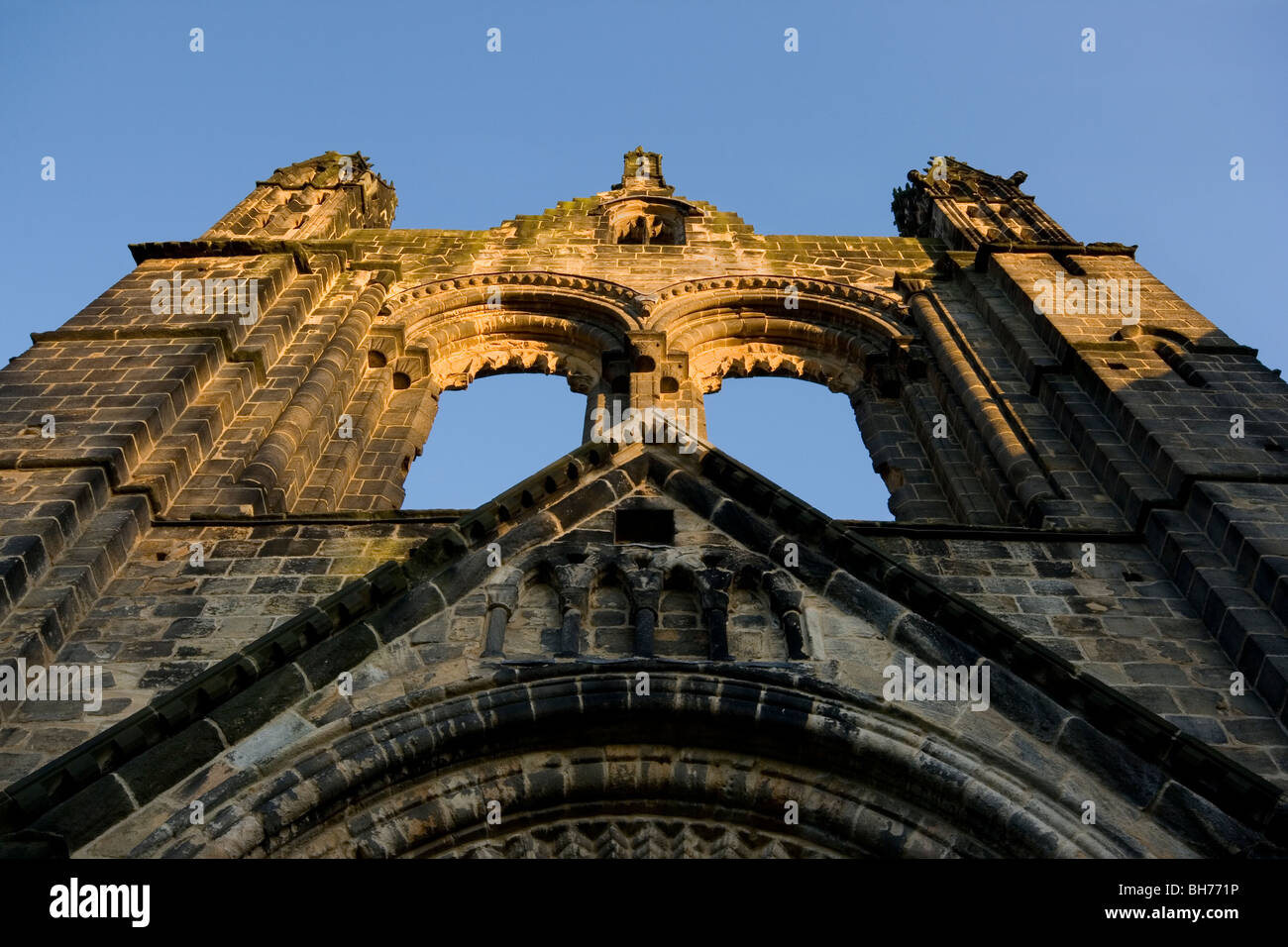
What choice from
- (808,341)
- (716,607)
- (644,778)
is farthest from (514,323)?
(644,778)

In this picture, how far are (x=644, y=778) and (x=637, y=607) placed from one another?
126 cm

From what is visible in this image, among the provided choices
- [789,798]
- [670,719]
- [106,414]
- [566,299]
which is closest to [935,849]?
[789,798]

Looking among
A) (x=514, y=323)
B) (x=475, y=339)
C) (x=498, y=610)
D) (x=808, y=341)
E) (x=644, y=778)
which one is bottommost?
(x=644, y=778)

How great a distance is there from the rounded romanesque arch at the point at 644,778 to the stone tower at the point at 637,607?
21 mm

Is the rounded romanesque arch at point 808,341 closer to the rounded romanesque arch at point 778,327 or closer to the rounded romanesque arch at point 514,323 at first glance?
the rounded romanesque arch at point 778,327

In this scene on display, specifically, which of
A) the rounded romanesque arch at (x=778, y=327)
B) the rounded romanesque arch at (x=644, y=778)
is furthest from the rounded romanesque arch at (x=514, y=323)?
the rounded romanesque arch at (x=644, y=778)

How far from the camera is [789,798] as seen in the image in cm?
793

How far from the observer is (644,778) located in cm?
811

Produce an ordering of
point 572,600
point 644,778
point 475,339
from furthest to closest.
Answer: point 475,339 → point 572,600 → point 644,778

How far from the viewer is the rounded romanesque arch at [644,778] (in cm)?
746

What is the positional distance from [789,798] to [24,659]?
5068 millimetres

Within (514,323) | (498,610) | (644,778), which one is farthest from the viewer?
(514,323)

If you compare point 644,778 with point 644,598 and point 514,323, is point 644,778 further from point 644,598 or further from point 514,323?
point 514,323
